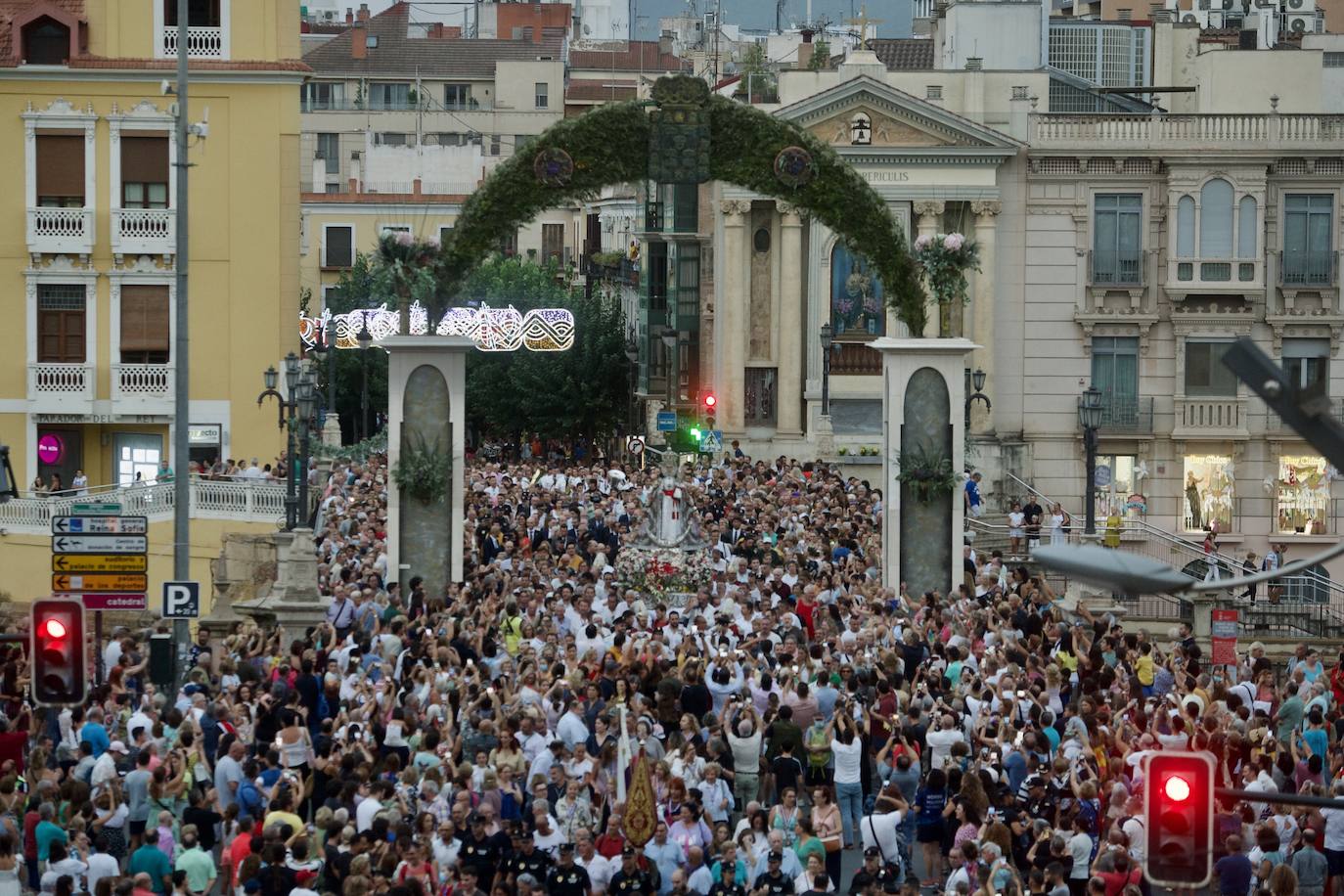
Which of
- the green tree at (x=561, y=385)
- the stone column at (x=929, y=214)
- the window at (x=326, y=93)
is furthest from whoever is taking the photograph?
the window at (x=326, y=93)

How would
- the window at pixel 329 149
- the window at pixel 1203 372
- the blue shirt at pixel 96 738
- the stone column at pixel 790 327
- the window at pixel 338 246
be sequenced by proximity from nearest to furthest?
the blue shirt at pixel 96 738, the window at pixel 1203 372, the stone column at pixel 790 327, the window at pixel 338 246, the window at pixel 329 149

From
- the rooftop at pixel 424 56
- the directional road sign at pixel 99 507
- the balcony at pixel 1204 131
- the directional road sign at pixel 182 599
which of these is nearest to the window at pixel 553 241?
the rooftop at pixel 424 56

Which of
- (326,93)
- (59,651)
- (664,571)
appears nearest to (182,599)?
(59,651)

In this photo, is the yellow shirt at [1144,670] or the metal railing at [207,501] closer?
the yellow shirt at [1144,670]

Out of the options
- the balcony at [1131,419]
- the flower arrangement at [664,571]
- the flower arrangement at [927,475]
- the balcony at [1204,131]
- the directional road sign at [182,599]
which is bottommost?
the flower arrangement at [664,571]

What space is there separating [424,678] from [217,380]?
24.9 metres

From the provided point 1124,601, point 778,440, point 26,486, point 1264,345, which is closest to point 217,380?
point 26,486

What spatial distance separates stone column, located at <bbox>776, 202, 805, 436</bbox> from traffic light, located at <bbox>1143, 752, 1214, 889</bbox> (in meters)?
44.8

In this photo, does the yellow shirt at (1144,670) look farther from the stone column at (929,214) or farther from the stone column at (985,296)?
the stone column at (929,214)

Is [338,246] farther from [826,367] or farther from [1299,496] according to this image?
[1299,496]

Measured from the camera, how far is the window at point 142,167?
150 ft

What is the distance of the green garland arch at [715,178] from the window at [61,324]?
15.8 meters

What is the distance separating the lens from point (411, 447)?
31.5 metres

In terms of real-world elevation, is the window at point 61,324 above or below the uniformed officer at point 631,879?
above
